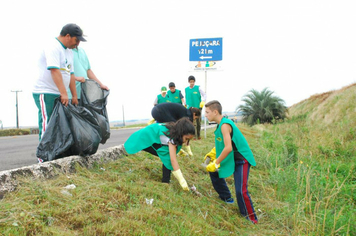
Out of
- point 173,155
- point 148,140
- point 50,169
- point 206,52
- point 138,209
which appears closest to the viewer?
point 138,209

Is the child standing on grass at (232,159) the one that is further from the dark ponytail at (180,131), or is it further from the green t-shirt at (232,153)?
the dark ponytail at (180,131)

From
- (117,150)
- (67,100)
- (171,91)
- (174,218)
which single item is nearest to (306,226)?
(174,218)

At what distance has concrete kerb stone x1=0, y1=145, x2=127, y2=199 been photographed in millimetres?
2488

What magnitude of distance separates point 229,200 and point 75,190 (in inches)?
80.6

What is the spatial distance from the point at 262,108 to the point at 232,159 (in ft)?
49.3

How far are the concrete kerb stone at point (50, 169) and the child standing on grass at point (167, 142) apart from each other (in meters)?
0.38

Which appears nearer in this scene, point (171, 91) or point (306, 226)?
point (306, 226)

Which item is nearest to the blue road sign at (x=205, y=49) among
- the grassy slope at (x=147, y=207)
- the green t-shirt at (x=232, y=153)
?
the grassy slope at (x=147, y=207)

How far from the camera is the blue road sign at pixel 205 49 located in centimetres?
937

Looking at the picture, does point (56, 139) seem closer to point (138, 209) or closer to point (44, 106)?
point (44, 106)

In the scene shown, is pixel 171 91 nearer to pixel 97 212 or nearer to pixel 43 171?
pixel 43 171

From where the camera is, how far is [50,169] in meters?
2.94

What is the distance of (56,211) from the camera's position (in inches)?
85.8

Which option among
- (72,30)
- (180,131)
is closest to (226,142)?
(180,131)
